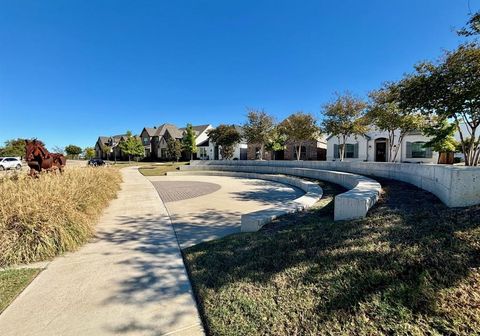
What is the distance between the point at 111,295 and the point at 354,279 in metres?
2.97

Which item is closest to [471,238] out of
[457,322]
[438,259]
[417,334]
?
[438,259]

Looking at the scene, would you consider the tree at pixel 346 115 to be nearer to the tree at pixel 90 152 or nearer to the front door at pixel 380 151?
the front door at pixel 380 151

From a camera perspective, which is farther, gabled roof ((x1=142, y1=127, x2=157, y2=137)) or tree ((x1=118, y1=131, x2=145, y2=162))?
gabled roof ((x1=142, y1=127, x2=157, y2=137))

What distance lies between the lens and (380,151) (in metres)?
24.3

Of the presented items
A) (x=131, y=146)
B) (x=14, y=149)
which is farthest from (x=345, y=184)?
(x=14, y=149)

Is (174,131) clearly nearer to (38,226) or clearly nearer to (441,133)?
(441,133)

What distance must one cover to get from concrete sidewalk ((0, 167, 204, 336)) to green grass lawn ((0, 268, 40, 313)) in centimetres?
9

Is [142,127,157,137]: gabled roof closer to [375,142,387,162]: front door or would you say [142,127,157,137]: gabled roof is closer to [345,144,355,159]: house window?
[345,144,355,159]: house window

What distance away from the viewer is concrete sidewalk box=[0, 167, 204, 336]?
2.47m

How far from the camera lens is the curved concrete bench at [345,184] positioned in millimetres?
4547

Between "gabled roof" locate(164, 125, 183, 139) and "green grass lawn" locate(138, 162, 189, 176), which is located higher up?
"gabled roof" locate(164, 125, 183, 139)

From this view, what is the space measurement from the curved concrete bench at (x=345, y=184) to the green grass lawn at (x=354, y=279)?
43 centimetres

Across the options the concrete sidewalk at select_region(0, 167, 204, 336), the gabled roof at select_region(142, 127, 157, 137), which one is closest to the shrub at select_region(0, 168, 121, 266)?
the concrete sidewalk at select_region(0, 167, 204, 336)

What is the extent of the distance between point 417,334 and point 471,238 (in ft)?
5.46
